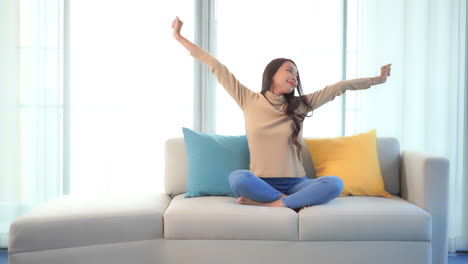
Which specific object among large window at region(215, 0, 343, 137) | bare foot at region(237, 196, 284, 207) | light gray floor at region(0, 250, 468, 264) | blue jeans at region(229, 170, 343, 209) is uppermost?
large window at region(215, 0, 343, 137)

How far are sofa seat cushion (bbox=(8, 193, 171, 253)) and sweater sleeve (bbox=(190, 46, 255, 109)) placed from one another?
836 mm

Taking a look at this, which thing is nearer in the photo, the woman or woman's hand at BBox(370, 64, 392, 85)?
the woman

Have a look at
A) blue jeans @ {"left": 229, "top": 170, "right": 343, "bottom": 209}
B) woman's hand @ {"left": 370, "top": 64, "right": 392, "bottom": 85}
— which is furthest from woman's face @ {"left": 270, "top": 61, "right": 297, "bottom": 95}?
blue jeans @ {"left": 229, "top": 170, "right": 343, "bottom": 209}

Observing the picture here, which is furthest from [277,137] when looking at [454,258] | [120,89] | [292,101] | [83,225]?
[454,258]

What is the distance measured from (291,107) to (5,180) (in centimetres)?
208

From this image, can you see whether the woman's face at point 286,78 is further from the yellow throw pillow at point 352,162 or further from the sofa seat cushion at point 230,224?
the sofa seat cushion at point 230,224

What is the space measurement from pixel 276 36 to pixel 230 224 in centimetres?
165

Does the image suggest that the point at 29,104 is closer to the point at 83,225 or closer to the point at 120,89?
the point at 120,89

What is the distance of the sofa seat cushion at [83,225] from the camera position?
239 cm

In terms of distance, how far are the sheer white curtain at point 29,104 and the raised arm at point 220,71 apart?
42.5 inches

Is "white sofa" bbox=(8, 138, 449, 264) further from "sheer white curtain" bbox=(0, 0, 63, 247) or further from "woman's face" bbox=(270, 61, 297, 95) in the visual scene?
"sheer white curtain" bbox=(0, 0, 63, 247)

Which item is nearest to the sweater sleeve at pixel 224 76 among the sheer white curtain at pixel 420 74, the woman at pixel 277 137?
the woman at pixel 277 137

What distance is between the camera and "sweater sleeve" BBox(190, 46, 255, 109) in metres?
3.04

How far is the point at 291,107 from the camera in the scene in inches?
119
